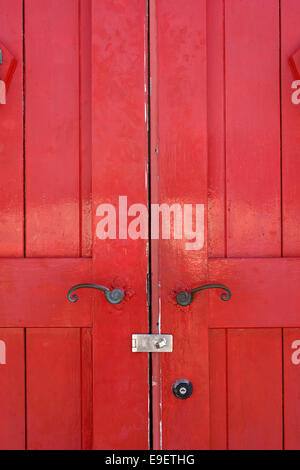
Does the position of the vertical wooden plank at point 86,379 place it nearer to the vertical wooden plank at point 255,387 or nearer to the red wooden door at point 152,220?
the red wooden door at point 152,220

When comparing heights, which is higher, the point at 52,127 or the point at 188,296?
the point at 52,127

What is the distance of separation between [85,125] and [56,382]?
2.54 ft

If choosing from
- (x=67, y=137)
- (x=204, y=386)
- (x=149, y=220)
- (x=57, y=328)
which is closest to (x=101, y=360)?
(x=57, y=328)

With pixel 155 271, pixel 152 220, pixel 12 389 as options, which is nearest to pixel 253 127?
pixel 152 220

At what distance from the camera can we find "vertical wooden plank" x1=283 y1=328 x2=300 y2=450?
1.09 metres

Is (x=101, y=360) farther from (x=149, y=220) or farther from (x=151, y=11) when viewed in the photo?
(x=151, y=11)

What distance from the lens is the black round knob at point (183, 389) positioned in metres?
1.06

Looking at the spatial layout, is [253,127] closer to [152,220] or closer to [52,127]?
[152,220]

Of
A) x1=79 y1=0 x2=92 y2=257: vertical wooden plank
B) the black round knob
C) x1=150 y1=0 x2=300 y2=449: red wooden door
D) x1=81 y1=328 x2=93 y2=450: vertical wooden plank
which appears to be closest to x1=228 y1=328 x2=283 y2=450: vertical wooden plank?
x1=150 y1=0 x2=300 y2=449: red wooden door

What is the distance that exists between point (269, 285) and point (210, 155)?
1.39 feet

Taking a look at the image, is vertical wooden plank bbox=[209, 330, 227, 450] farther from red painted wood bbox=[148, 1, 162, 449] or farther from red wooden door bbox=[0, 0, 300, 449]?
red painted wood bbox=[148, 1, 162, 449]

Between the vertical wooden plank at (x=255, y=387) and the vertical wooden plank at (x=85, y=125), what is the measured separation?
536 mm

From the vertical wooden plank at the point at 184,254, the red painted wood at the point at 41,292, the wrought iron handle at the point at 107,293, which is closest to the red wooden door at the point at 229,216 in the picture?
the vertical wooden plank at the point at 184,254

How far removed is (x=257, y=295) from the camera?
1.08 m
